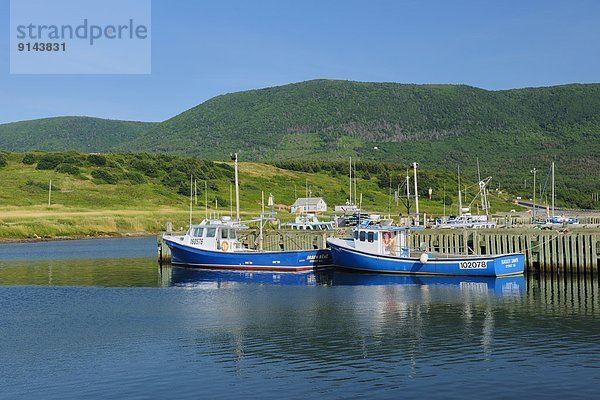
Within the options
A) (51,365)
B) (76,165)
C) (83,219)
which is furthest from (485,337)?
(76,165)

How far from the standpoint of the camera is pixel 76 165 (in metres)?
166

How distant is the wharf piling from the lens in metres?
54.4

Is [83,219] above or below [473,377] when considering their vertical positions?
above

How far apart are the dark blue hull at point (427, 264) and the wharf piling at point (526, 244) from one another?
98.5 inches

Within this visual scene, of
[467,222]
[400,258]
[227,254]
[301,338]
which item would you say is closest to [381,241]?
[400,258]

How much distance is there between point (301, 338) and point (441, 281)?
2206cm

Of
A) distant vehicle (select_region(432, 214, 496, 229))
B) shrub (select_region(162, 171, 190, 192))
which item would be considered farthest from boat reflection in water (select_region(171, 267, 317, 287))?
shrub (select_region(162, 171, 190, 192))

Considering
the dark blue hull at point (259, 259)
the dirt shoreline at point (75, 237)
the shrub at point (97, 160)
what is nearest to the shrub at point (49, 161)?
the shrub at point (97, 160)

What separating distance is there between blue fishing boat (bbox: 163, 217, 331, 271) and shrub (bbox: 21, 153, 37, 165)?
11185 centimetres

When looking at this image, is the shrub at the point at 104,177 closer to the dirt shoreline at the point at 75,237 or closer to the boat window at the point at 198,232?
the dirt shoreline at the point at 75,237

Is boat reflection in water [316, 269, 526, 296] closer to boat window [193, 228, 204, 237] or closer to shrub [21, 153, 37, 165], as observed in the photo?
boat window [193, 228, 204, 237]

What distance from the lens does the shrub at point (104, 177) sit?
515 ft

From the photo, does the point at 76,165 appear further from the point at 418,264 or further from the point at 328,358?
the point at 328,358

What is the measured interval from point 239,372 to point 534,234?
34.8 meters
